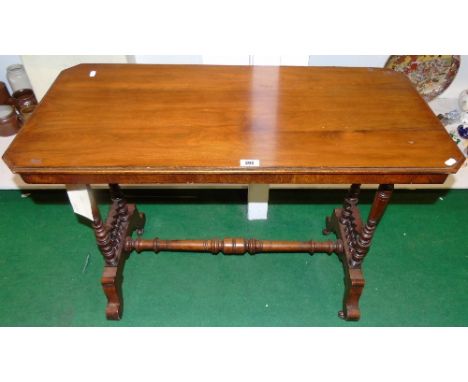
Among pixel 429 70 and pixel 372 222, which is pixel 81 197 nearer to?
pixel 372 222

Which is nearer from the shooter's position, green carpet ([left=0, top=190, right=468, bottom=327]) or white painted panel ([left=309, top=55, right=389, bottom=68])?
green carpet ([left=0, top=190, right=468, bottom=327])

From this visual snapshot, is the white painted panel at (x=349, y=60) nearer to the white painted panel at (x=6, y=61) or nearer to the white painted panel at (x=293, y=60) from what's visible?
the white painted panel at (x=293, y=60)

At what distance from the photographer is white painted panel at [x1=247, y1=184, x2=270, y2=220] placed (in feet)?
7.91

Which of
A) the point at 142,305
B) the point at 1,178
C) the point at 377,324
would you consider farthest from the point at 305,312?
the point at 1,178

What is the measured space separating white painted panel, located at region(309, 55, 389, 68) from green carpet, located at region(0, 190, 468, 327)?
3.10 feet

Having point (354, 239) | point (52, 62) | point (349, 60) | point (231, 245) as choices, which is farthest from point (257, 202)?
point (52, 62)

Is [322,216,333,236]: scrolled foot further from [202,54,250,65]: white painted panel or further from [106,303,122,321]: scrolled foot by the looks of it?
[106,303,122,321]: scrolled foot

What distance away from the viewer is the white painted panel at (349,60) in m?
2.80

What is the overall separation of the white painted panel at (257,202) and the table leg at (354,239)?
1.48 feet

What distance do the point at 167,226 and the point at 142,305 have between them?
1.96 feet

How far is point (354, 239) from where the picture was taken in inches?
84.7

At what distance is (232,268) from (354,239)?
0.73m

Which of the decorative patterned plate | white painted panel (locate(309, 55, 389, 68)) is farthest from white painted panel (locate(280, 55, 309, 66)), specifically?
the decorative patterned plate

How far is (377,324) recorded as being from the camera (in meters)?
2.08
